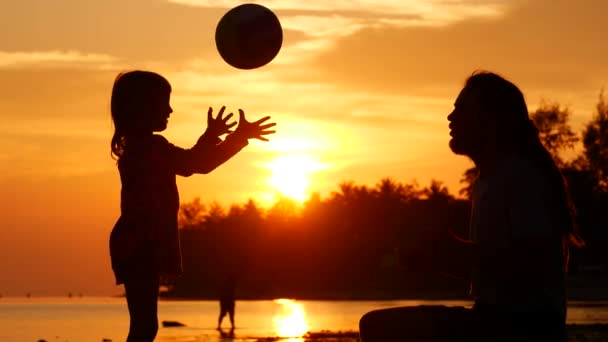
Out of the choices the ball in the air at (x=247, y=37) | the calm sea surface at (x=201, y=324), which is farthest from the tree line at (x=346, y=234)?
the ball in the air at (x=247, y=37)

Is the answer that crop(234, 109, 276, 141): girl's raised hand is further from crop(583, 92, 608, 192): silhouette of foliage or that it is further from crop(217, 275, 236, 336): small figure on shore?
crop(583, 92, 608, 192): silhouette of foliage

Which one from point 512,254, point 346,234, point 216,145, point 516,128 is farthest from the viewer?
point 346,234

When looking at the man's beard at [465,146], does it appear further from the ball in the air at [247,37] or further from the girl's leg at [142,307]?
the ball in the air at [247,37]

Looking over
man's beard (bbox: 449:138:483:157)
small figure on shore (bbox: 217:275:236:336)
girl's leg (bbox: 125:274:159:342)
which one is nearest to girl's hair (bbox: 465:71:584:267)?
man's beard (bbox: 449:138:483:157)

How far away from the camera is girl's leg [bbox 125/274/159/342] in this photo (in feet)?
27.1

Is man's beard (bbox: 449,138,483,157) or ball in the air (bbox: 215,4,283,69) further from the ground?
ball in the air (bbox: 215,4,283,69)

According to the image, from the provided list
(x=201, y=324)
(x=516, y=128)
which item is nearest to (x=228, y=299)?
(x=201, y=324)

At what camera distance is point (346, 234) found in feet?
404

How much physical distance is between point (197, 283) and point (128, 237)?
5275 inches

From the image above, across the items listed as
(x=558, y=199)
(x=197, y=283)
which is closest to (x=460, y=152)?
(x=558, y=199)

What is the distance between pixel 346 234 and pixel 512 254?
11654 cm

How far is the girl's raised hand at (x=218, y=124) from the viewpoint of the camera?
9.25 metres

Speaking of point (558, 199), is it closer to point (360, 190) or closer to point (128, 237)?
point (128, 237)

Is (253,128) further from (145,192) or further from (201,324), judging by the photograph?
(201,324)
